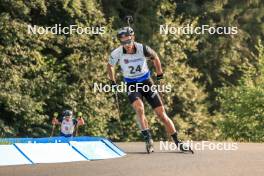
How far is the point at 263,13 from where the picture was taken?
30406 mm

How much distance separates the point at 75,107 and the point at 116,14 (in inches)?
196

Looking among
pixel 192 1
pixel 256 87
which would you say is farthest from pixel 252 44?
pixel 256 87

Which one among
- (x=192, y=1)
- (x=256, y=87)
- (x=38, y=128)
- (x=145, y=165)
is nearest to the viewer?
(x=145, y=165)

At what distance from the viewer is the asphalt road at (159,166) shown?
8055 mm

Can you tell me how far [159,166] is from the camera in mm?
8852

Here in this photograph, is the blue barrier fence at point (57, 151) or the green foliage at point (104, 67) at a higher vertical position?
the green foliage at point (104, 67)

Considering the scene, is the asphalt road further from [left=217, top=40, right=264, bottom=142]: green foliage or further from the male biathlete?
[left=217, top=40, right=264, bottom=142]: green foliage

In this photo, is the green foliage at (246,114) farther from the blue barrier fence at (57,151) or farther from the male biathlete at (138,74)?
the blue barrier fence at (57,151)

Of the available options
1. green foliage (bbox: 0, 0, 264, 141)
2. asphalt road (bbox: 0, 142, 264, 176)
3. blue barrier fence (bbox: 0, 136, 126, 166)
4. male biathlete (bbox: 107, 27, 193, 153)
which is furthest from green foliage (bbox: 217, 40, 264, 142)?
blue barrier fence (bbox: 0, 136, 126, 166)

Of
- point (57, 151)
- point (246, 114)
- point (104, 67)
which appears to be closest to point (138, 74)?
point (57, 151)

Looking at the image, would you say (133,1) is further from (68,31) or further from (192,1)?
(68,31)

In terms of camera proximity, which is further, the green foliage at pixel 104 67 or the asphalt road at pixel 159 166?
the green foliage at pixel 104 67

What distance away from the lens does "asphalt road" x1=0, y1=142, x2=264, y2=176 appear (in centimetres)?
805

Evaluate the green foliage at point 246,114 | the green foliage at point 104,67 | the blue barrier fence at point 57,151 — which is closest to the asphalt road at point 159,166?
the blue barrier fence at point 57,151
